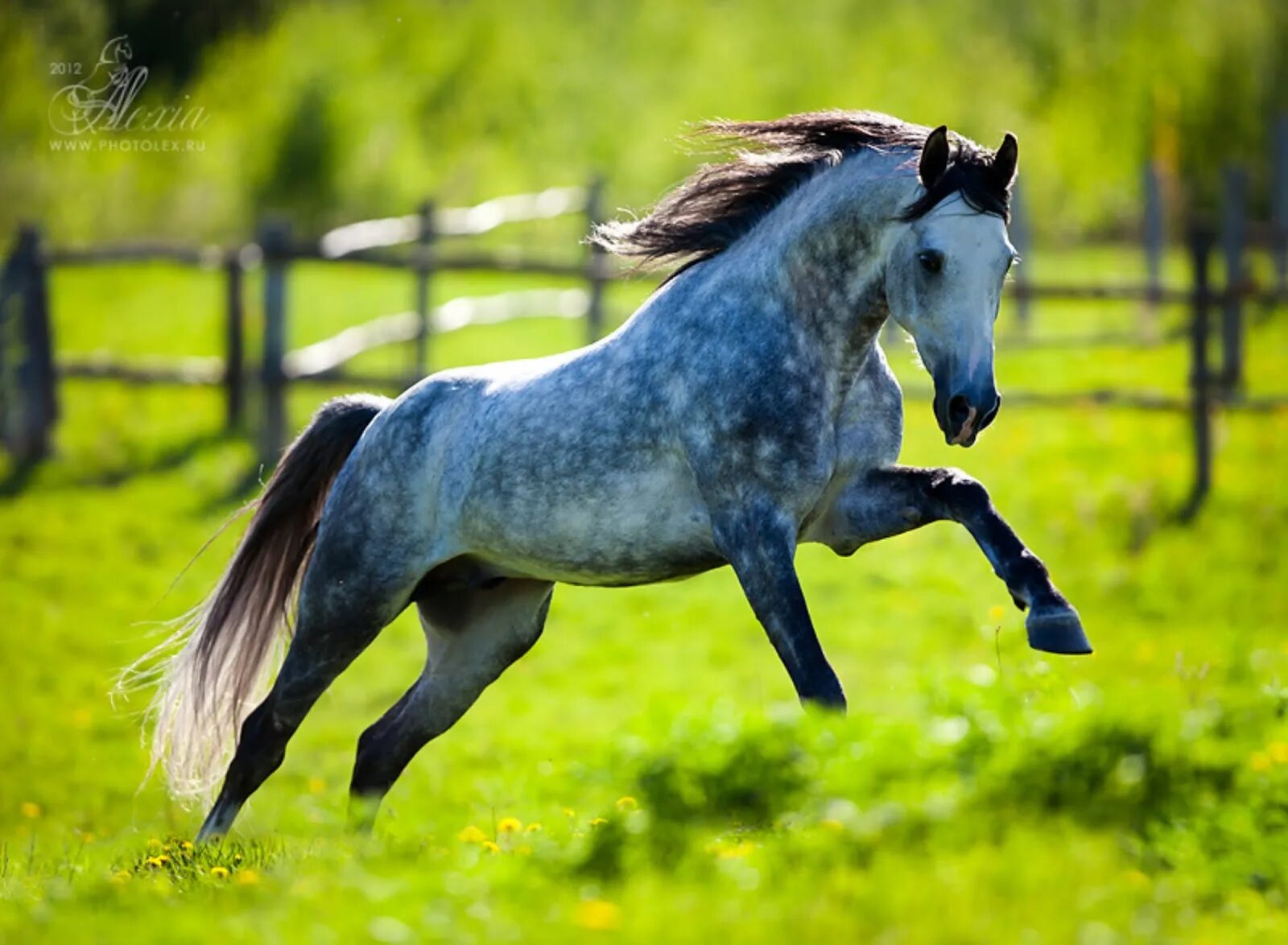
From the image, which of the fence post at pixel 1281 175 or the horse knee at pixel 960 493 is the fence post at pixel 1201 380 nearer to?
the horse knee at pixel 960 493

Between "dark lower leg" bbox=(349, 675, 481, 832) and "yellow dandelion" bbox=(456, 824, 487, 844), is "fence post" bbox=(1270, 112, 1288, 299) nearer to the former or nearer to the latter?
"dark lower leg" bbox=(349, 675, 481, 832)

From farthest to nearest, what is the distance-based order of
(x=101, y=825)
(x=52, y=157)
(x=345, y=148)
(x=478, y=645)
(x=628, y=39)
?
(x=628, y=39) < (x=345, y=148) < (x=52, y=157) < (x=101, y=825) < (x=478, y=645)

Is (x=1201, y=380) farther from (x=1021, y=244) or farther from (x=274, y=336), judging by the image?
(x=1021, y=244)

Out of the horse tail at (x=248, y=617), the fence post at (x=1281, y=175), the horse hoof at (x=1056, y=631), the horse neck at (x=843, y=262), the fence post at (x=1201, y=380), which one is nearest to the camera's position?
the horse hoof at (x=1056, y=631)

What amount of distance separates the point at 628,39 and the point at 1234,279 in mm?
15238

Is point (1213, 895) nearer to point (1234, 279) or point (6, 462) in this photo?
point (6, 462)

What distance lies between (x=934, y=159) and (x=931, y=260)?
0.26m

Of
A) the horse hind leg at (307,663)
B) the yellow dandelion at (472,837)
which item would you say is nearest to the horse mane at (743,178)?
the horse hind leg at (307,663)

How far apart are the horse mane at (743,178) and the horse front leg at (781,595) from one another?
921 mm

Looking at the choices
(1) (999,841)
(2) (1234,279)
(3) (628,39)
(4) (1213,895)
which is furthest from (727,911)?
(3) (628,39)

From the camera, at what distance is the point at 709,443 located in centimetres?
464

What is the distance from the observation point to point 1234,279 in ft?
55.3

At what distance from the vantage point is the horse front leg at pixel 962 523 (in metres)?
Answer: 4.20

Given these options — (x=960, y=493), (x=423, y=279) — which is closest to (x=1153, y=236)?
(x=423, y=279)
